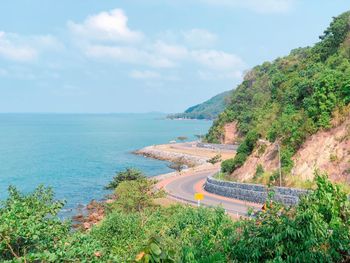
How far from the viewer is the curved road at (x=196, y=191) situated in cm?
3628

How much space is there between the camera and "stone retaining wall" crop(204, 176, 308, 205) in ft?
111

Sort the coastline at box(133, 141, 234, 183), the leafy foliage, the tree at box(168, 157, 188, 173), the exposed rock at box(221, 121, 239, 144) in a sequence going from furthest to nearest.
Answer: the exposed rock at box(221, 121, 239, 144) < the coastline at box(133, 141, 234, 183) < the tree at box(168, 157, 188, 173) < the leafy foliage

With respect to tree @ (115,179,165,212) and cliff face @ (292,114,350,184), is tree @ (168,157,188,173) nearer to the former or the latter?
tree @ (115,179,165,212)

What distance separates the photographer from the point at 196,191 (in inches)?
1826

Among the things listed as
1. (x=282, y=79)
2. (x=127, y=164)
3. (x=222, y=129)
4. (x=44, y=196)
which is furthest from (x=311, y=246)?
(x=222, y=129)

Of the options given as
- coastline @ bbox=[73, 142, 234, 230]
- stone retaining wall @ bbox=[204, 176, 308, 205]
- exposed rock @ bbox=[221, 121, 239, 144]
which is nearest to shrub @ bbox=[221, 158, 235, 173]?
stone retaining wall @ bbox=[204, 176, 308, 205]

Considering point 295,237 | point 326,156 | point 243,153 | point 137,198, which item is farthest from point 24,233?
point 243,153

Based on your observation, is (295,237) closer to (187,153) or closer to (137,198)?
(137,198)

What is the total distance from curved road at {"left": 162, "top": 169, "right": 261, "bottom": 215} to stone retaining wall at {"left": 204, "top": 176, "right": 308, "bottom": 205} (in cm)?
57

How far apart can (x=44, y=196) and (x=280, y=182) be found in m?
26.4

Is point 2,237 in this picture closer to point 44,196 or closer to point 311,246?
point 44,196

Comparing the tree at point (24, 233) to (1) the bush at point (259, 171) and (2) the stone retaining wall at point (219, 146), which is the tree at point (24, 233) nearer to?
(1) the bush at point (259, 171)

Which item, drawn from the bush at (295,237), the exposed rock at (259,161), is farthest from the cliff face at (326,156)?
the bush at (295,237)

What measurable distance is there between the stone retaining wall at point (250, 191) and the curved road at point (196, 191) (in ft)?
1.88
